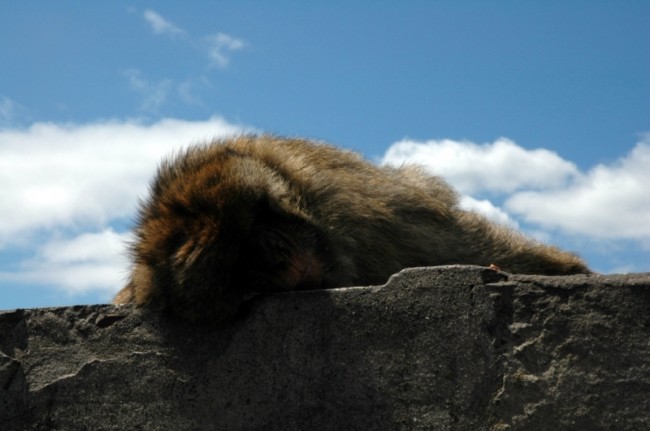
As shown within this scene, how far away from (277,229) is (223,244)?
21 centimetres

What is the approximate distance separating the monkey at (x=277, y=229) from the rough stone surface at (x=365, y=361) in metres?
0.13

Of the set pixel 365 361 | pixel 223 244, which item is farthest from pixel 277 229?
pixel 365 361

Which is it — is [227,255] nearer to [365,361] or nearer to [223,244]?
[223,244]

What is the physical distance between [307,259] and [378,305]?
1.33ft

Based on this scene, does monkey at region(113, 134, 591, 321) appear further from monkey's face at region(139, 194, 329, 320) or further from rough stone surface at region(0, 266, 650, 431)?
rough stone surface at region(0, 266, 650, 431)

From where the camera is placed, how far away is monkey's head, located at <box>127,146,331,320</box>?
306cm

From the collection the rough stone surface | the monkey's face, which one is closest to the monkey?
the monkey's face

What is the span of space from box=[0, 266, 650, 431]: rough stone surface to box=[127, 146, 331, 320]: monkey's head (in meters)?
0.09

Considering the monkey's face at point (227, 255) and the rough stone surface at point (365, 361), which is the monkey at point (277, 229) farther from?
the rough stone surface at point (365, 361)

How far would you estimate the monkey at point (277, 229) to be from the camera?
3080 mm

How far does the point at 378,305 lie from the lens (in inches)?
113

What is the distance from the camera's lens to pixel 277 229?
3170mm

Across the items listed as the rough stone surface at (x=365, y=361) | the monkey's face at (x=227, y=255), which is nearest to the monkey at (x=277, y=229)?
the monkey's face at (x=227, y=255)

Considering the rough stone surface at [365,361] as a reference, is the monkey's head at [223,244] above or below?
above
